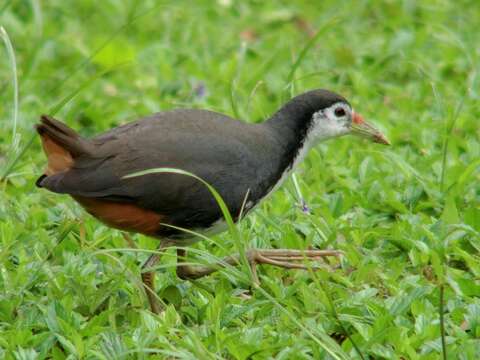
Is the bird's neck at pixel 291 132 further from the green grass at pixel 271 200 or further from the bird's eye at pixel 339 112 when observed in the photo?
the green grass at pixel 271 200

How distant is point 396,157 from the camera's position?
5.59 m

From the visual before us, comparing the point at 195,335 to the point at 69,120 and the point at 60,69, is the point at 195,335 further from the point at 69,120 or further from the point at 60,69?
the point at 60,69

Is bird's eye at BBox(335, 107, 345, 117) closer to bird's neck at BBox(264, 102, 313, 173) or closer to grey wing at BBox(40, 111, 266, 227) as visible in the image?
bird's neck at BBox(264, 102, 313, 173)

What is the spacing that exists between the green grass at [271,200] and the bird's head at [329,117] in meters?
0.30

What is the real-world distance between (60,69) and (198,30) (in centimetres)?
112

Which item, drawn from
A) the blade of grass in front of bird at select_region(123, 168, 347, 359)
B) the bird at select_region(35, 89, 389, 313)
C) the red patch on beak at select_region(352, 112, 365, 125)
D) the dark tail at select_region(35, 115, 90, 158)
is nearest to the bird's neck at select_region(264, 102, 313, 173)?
the bird at select_region(35, 89, 389, 313)

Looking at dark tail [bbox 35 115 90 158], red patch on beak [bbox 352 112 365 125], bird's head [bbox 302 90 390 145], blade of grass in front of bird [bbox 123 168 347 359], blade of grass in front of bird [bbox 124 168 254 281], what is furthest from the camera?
red patch on beak [bbox 352 112 365 125]

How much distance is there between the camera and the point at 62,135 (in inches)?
177

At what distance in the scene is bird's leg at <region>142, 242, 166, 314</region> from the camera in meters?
4.52

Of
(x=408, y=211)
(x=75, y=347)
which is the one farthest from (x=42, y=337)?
(x=408, y=211)

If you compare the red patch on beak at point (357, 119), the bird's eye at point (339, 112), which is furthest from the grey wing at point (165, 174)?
the red patch on beak at point (357, 119)

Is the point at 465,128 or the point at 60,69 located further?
the point at 60,69

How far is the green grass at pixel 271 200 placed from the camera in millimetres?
4223

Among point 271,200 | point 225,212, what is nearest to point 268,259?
point 225,212
